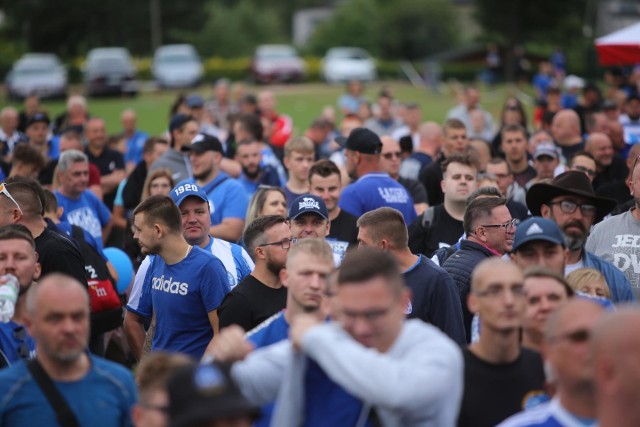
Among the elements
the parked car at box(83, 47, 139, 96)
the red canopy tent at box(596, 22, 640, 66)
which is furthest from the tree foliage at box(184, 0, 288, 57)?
the red canopy tent at box(596, 22, 640, 66)

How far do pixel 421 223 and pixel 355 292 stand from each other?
558cm

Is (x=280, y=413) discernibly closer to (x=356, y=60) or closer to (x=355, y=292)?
(x=355, y=292)

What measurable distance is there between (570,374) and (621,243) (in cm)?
404

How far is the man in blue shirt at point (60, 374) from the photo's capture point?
4.94 meters

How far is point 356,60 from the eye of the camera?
58.0m

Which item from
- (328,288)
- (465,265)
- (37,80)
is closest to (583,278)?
(465,265)

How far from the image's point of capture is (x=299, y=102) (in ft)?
157

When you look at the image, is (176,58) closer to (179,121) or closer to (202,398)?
(179,121)

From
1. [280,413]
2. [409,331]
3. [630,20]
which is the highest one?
[630,20]

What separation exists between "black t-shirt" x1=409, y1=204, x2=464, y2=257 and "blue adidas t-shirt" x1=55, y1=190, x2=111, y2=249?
10.5 feet

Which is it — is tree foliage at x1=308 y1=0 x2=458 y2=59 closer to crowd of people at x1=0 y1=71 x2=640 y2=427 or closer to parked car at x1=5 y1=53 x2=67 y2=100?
parked car at x1=5 y1=53 x2=67 y2=100

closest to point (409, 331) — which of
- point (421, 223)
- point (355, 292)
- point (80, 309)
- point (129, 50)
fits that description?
point (355, 292)

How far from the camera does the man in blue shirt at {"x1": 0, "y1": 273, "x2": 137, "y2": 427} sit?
494cm

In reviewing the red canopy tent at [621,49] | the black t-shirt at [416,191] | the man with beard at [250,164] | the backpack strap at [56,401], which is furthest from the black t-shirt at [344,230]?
the red canopy tent at [621,49]
